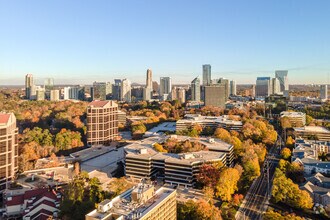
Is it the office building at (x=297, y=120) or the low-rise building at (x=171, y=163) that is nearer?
the low-rise building at (x=171, y=163)

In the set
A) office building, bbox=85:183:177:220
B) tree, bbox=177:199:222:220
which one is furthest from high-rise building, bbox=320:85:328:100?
office building, bbox=85:183:177:220

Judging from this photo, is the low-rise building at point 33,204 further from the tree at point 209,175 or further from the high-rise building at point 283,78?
the high-rise building at point 283,78

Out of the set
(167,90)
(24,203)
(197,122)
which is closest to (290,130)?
(197,122)

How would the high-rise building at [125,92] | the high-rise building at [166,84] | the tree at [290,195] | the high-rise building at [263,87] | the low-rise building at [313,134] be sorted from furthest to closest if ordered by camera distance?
the high-rise building at [166,84] → the high-rise building at [263,87] → the high-rise building at [125,92] → the low-rise building at [313,134] → the tree at [290,195]

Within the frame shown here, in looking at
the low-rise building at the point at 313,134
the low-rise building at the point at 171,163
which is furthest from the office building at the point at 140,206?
the low-rise building at the point at 313,134

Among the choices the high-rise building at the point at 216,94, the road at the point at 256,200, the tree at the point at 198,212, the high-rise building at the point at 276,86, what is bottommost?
the road at the point at 256,200

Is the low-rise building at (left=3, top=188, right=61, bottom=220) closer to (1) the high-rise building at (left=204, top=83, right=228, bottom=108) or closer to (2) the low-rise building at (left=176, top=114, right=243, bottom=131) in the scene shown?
(2) the low-rise building at (left=176, top=114, right=243, bottom=131)
